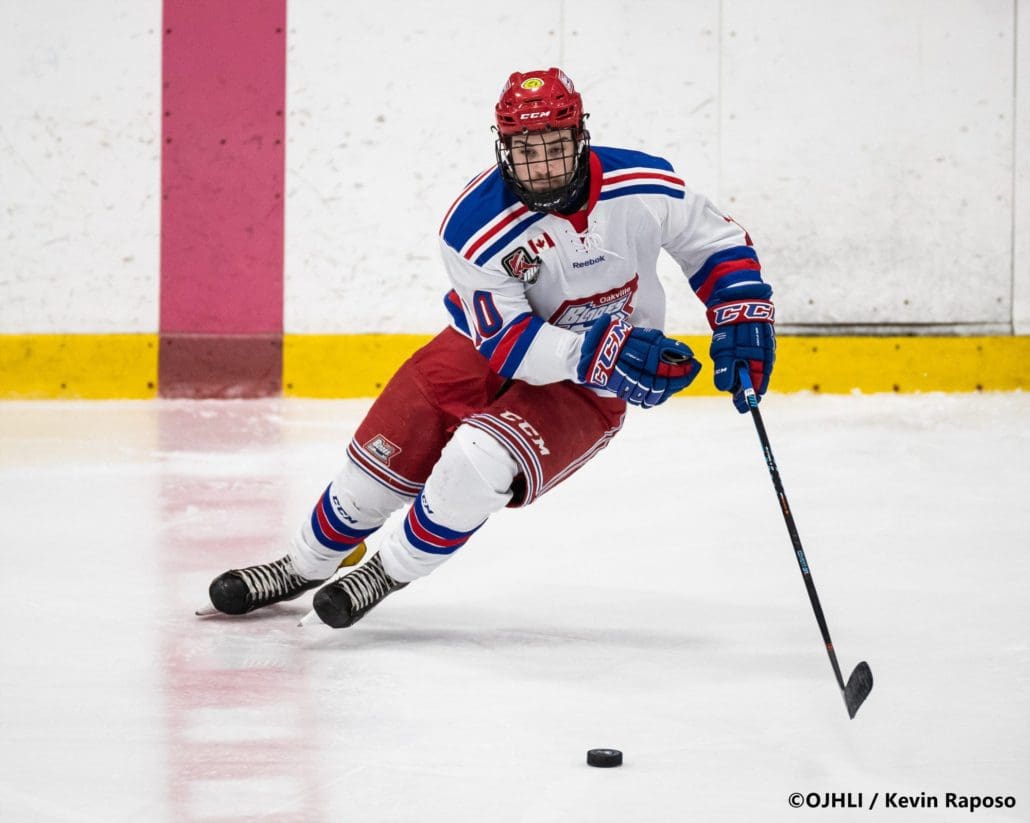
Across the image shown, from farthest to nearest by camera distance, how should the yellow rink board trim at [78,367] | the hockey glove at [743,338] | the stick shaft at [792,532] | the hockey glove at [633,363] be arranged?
the yellow rink board trim at [78,367] < the hockey glove at [743,338] < the hockey glove at [633,363] < the stick shaft at [792,532]

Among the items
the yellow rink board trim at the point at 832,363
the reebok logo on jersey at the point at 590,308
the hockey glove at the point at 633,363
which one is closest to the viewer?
the hockey glove at the point at 633,363

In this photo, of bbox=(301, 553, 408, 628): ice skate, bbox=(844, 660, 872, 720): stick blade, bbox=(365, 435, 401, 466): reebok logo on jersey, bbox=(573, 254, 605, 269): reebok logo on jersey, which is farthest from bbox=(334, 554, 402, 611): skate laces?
bbox=(844, 660, 872, 720): stick blade

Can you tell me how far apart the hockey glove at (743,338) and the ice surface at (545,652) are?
0.45m

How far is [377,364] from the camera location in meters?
5.79

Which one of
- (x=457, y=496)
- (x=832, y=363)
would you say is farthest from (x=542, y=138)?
(x=832, y=363)

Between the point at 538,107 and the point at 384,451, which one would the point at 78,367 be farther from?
the point at 538,107

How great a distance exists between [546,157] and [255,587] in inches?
37.0

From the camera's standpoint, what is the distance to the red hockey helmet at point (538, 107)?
2410 mm

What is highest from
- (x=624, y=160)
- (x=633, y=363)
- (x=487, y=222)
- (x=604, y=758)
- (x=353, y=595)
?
(x=624, y=160)

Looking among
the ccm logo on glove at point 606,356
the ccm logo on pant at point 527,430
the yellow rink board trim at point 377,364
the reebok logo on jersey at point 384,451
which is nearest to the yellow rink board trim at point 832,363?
the yellow rink board trim at point 377,364

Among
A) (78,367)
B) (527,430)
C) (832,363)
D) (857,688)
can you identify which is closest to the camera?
(857,688)

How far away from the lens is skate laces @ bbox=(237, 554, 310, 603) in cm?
267

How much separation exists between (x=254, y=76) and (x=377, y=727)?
13.8 ft

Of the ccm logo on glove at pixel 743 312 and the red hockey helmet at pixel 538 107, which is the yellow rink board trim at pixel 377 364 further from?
the red hockey helmet at pixel 538 107
